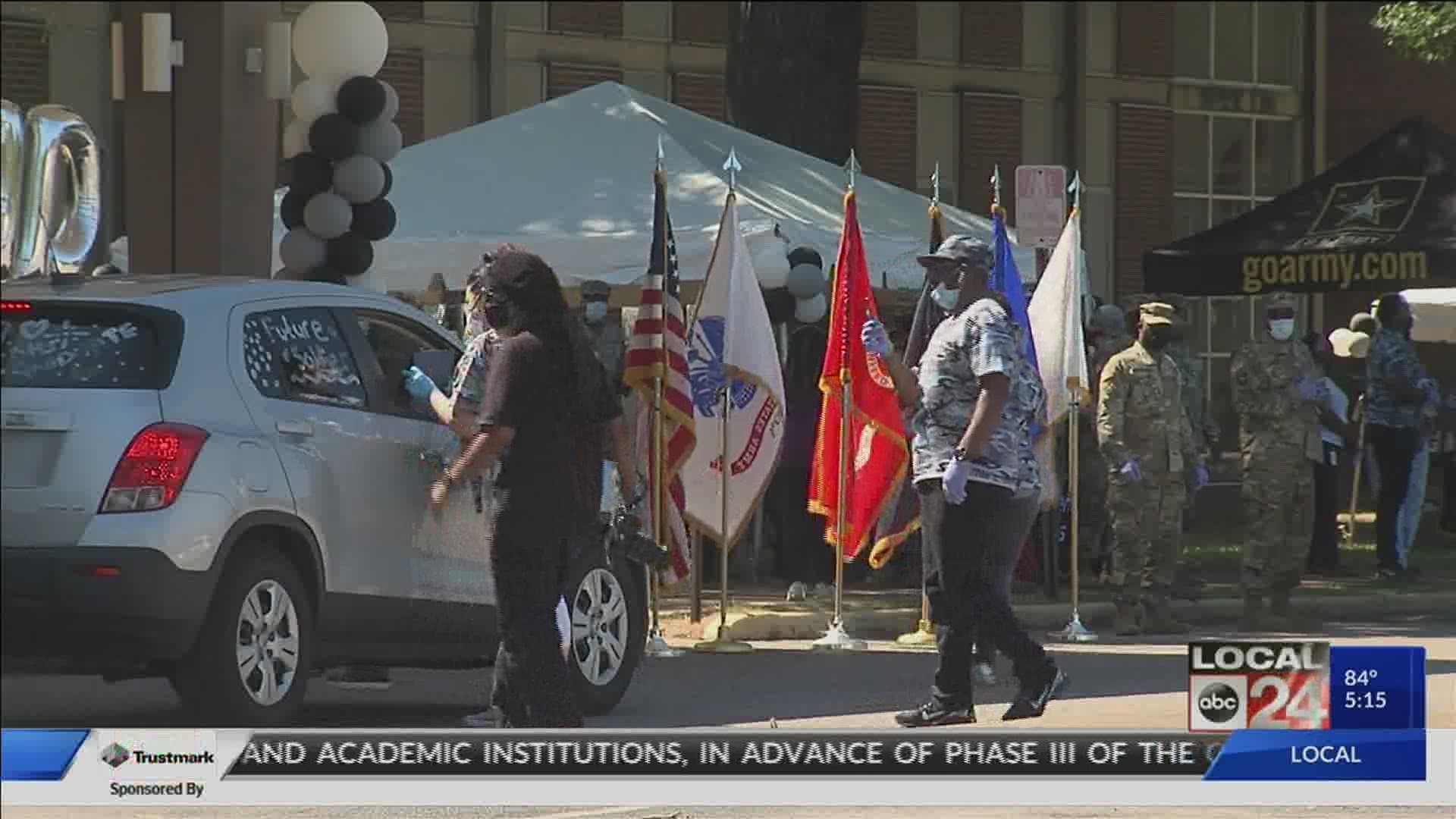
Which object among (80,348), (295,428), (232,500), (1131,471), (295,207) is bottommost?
(1131,471)

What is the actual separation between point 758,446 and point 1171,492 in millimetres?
2313

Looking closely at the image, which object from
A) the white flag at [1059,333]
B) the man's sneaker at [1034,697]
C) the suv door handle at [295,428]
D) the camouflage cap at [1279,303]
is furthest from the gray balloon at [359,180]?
the camouflage cap at [1279,303]

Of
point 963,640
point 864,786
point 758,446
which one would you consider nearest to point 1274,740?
point 864,786

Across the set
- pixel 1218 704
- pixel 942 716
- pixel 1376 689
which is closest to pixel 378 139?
pixel 942 716

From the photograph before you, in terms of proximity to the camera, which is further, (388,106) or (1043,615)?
(1043,615)

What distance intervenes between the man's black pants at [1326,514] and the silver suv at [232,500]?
9.92 meters

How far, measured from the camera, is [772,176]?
2023cm

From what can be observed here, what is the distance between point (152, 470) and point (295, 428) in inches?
37.8

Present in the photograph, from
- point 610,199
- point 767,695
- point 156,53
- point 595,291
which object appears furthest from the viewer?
point 610,199

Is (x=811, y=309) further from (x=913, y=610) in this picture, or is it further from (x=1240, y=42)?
(x=1240, y=42)

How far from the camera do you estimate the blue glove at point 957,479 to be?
36.8ft

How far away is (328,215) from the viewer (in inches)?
584

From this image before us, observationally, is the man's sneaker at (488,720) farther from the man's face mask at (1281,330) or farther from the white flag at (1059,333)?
the man's face mask at (1281,330)

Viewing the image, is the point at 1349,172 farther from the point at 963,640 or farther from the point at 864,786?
the point at 864,786
